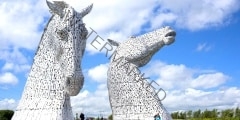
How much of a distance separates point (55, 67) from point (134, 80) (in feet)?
20.5

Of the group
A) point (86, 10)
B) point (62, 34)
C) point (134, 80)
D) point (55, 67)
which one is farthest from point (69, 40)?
point (134, 80)

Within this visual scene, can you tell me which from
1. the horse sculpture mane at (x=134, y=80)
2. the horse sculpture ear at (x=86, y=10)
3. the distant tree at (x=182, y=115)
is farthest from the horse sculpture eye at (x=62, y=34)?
the distant tree at (x=182, y=115)

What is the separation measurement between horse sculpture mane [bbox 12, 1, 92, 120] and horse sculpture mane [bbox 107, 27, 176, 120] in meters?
5.94

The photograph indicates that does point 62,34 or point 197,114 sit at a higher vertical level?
point 62,34

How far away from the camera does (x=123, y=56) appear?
13.1 metres

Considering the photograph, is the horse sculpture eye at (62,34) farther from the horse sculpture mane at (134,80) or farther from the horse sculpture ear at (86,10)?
the horse sculpture mane at (134,80)

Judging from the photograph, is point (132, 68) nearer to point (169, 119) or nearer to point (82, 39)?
point (169, 119)

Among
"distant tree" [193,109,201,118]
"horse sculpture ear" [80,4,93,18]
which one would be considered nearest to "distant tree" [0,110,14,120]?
"horse sculpture ear" [80,4,93,18]

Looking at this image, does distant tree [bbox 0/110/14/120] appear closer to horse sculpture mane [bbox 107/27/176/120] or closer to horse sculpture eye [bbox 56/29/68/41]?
horse sculpture mane [bbox 107/27/176/120]

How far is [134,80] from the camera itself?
12930 mm

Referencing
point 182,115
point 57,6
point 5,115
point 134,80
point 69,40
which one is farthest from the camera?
point 182,115

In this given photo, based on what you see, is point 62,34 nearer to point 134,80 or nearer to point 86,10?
point 86,10

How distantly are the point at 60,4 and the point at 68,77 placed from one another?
1367 mm

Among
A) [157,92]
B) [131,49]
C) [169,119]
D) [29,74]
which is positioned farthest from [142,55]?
[29,74]
